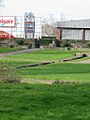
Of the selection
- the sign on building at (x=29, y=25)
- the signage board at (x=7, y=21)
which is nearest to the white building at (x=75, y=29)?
the sign on building at (x=29, y=25)

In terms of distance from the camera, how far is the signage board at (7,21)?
144 meters

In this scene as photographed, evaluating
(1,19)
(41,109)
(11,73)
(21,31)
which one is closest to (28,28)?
(21,31)

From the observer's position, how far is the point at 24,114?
8.41m

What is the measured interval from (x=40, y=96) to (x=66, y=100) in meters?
0.74

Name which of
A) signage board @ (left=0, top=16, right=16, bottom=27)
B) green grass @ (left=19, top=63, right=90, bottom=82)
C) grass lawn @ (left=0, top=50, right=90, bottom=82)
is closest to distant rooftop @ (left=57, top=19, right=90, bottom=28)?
signage board @ (left=0, top=16, right=16, bottom=27)

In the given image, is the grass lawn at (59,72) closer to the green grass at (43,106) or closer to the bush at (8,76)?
the bush at (8,76)

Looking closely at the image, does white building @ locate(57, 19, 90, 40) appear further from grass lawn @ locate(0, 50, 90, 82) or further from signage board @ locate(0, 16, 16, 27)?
grass lawn @ locate(0, 50, 90, 82)

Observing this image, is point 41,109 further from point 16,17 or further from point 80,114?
point 16,17

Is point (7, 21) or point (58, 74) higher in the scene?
point (58, 74)

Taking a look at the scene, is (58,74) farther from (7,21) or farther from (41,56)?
(7,21)

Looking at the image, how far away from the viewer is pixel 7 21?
477 ft

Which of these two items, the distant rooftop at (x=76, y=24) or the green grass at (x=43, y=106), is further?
the distant rooftop at (x=76, y=24)

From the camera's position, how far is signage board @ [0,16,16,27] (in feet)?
473

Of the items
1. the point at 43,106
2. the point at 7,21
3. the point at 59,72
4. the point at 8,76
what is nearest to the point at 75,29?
the point at 7,21
